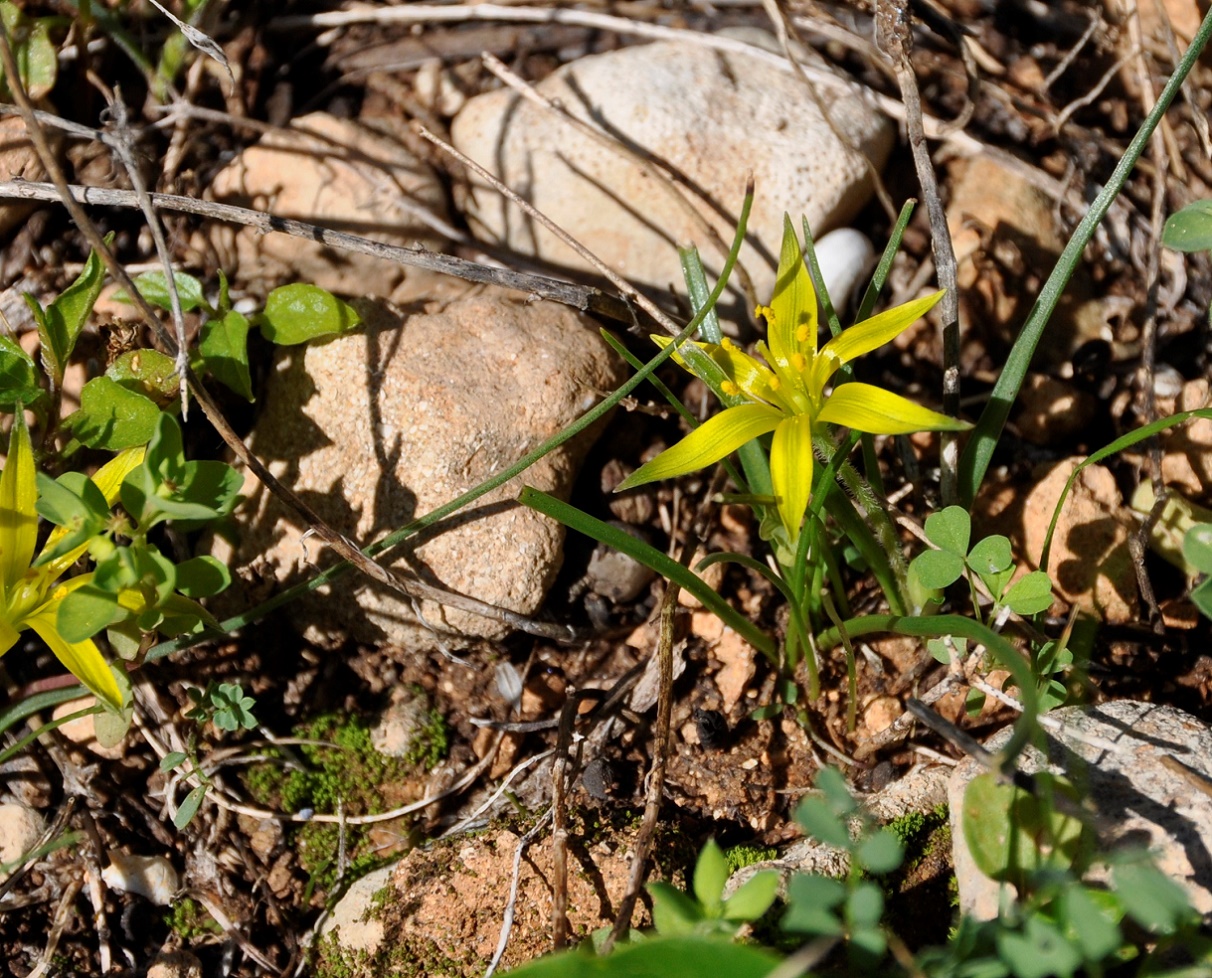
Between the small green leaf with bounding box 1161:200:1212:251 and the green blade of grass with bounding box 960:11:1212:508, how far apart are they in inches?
5.9

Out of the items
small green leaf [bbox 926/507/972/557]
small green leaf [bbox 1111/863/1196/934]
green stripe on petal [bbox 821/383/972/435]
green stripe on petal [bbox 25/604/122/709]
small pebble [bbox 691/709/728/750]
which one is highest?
green stripe on petal [bbox 821/383/972/435]

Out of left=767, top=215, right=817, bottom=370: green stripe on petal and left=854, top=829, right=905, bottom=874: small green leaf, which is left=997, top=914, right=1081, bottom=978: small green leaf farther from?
left=767, top=215, right=817, bottom=370: green stripe on petal

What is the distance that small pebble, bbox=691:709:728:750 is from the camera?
9.24 feet

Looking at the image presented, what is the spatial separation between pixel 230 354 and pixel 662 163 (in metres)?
1.53

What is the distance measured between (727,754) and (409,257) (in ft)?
5.14

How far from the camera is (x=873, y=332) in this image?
2.32m

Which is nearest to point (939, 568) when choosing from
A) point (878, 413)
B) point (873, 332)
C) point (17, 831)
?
point (878, 413)

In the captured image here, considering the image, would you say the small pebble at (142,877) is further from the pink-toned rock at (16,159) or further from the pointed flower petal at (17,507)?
the pink-toned rock at (16,159)

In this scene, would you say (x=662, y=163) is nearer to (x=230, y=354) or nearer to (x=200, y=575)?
(x=230, y=354)

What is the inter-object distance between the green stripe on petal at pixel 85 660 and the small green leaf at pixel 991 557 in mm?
1923

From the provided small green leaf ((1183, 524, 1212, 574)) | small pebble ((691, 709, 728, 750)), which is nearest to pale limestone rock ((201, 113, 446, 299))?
small pebble ((691, 709, 728, 750))

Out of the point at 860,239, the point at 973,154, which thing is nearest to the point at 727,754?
the point at 860,239

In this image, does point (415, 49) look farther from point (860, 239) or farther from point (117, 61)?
point (860, 239)

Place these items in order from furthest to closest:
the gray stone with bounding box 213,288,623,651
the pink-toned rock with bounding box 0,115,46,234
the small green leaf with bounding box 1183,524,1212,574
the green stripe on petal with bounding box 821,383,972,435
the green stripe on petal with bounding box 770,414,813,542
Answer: the pink-toned rock with bounding box 0,115,46,234
the gray stone with bounding box 213,288,623,651
the green stripe on petal with bounding box 770,414,813,542
the green stripe on petal with bounding box 821,383,972,435
the small green leaf with bounding box 1183,524,1212,574
